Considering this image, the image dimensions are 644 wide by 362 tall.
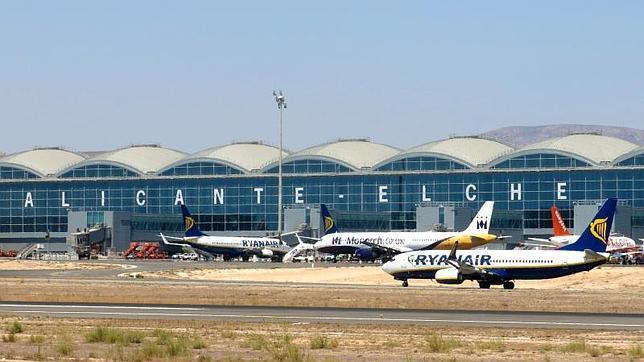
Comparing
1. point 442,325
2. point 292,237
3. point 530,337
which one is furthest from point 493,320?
point 292,237

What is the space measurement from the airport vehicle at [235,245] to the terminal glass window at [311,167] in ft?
91.9

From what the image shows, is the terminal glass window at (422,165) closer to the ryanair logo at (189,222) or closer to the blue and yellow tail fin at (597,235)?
the ryanair logo at (189,222)

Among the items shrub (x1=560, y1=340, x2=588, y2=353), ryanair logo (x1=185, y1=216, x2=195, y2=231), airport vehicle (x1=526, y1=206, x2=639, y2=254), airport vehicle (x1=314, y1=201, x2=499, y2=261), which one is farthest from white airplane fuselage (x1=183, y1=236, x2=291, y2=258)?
shrub (x1=560, y1=340, x2=588, y2=353)

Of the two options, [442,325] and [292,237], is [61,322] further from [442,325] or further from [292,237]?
[292,237]

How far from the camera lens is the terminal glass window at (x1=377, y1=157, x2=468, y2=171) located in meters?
182

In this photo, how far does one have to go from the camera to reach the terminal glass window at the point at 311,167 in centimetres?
18862

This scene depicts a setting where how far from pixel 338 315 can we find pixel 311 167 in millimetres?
137565

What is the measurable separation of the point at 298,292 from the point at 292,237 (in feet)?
332

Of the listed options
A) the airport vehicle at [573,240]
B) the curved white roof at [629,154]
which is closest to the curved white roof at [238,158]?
the curved white roof at [629,154]

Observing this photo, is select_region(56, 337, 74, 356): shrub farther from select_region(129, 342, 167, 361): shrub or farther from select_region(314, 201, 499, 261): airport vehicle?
select_region(314, 201, 499, 261): airport vehicle

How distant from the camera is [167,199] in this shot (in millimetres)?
197250

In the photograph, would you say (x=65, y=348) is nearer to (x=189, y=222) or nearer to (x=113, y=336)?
(x=113, y=336)

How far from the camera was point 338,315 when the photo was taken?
5303 cm

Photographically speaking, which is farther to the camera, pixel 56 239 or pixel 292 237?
pixel 56 239
